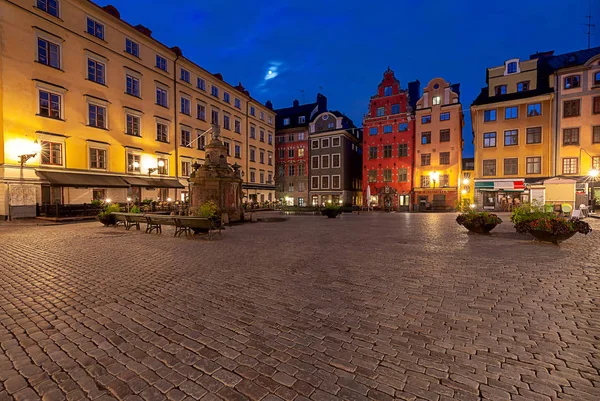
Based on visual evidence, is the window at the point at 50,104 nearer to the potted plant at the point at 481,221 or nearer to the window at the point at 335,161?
the potted plant at the point at 481,221

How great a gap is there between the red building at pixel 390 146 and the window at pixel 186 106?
24.9 metres

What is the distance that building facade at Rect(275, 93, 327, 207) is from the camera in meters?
49.4

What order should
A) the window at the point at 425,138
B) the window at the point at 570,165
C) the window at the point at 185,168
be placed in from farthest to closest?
the window at the point at 425,138
the window at the point at 185,168
the window at the point at 570,165

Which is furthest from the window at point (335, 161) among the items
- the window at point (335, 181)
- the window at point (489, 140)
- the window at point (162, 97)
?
the window at point (162, 97)

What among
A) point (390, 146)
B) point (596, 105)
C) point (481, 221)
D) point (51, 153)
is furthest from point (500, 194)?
point (51, 153)

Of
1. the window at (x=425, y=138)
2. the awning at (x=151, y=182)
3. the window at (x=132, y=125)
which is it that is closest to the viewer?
the awning at (x=151, y=182)

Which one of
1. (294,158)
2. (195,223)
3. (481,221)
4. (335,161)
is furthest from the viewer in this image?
(294,158)

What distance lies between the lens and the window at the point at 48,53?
21750 mm

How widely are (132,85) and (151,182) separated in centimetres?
981

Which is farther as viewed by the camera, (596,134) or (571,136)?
(571,136)

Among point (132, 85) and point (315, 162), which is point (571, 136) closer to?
point (315, 162)

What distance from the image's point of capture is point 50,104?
22.4 meters

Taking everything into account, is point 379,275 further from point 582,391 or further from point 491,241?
point 491,241

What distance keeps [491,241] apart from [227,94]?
38.9 metres
